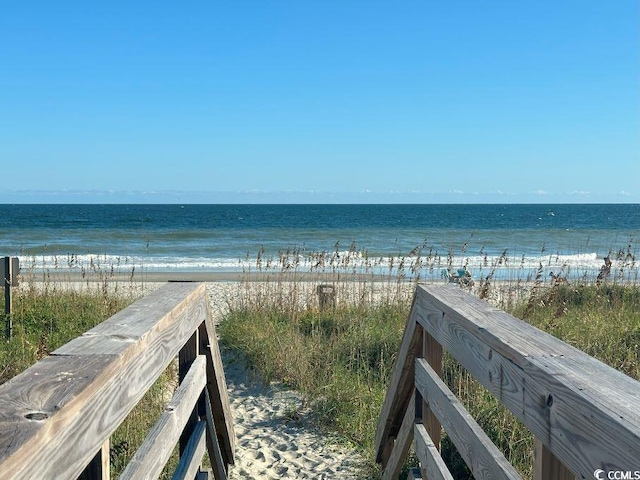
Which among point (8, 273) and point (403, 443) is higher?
point (8, 273)

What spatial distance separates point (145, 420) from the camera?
14.6ft

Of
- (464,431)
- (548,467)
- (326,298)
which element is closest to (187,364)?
(464,431)

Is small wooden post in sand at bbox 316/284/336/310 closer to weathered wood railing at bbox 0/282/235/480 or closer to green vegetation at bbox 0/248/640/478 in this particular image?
green vegetation at bbox 0/248/640/478

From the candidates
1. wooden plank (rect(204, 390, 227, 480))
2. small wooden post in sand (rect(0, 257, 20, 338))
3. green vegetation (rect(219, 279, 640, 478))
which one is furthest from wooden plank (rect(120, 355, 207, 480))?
small wooden post in sand (rect(0, 257, 20, 338))

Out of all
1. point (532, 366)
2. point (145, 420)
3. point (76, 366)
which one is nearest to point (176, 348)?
point (76, 366)

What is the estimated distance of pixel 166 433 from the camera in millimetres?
2100

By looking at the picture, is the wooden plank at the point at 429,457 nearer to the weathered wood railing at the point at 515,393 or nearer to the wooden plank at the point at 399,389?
the weathered wood railing at the point at 515,393

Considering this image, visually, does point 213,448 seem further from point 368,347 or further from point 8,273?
point 8,273

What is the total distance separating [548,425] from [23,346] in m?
5.60

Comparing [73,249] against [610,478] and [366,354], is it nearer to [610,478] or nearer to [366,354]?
[366,354]

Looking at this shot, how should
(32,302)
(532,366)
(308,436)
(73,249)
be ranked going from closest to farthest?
1. (532,366)
2. (308,436)
3. (32,302)
4. (73,249)

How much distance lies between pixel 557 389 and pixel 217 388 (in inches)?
95.7

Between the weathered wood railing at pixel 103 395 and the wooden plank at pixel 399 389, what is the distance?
99cm

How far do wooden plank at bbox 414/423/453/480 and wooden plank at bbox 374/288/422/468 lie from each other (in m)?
0.33
